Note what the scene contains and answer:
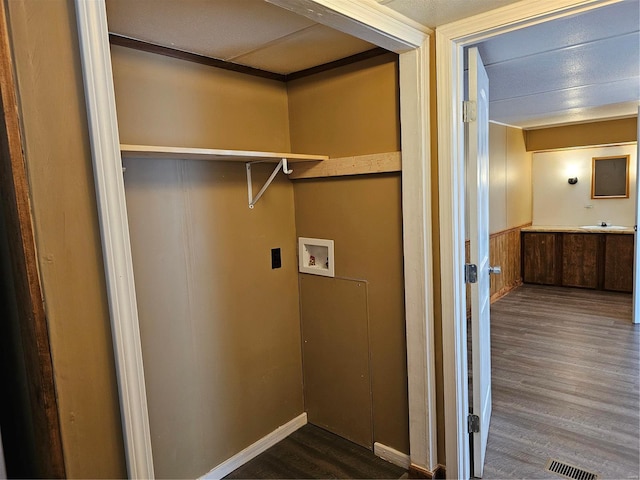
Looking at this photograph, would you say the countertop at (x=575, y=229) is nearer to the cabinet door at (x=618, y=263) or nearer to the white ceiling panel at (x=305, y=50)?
the cabinet door at (x=618, y=263)

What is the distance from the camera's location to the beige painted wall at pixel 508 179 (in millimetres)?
5336

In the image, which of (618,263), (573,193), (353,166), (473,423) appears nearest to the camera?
(473,423)

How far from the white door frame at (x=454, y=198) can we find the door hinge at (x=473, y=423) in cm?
6

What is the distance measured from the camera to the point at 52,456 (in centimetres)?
80

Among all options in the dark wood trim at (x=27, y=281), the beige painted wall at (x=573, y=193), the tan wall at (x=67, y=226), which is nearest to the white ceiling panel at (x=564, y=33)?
the tan wall at (x=67, y=226)

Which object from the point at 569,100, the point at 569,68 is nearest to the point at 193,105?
the point at 569,68

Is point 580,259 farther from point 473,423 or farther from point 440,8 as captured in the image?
point 440,8

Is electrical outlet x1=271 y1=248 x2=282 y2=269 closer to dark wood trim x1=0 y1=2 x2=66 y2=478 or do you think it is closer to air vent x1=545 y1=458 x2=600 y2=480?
dark wood trim x1=0 y1=2 x2=66 y2=478

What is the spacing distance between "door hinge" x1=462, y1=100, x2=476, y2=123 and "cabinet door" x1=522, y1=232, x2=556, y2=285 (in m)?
4.93

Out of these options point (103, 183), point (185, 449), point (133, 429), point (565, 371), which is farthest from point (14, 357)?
point (565, 371)

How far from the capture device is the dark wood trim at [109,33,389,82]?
1.83 meters

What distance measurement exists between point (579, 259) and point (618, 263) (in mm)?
451

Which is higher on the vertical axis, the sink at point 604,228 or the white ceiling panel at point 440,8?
the white ceiling panel at point 440,8

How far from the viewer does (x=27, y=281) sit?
2.53ft
